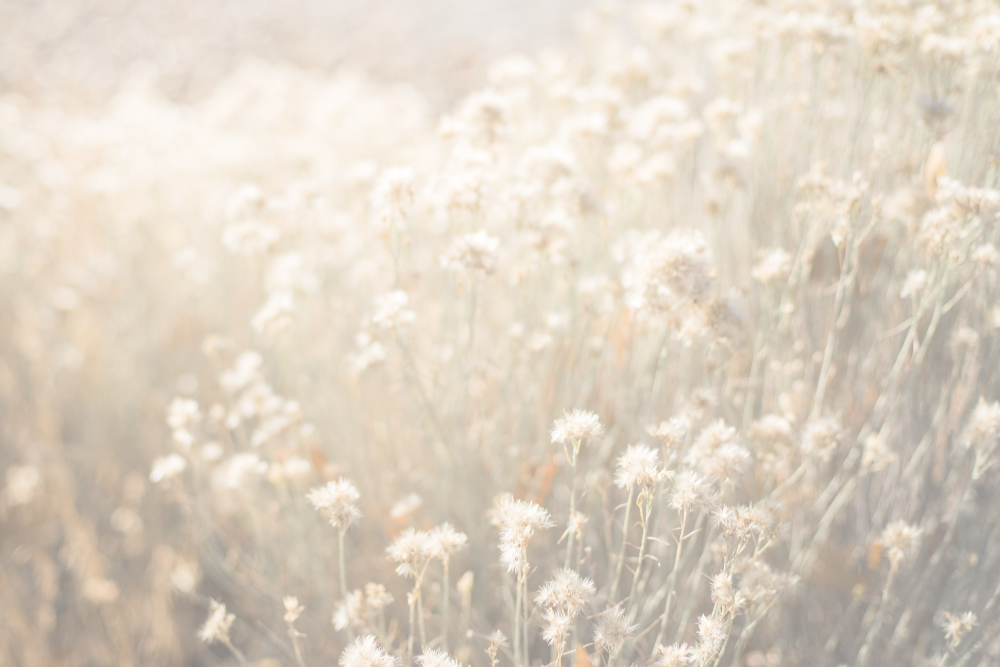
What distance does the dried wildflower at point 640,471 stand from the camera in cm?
107

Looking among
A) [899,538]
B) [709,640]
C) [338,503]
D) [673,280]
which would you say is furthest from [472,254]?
[899,538]

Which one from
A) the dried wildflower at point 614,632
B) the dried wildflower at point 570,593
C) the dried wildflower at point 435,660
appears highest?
the dried wildflower at point 570,593

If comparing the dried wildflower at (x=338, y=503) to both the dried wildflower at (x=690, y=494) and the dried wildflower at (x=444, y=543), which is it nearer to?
the dried wildflower at (x=444, y=543)

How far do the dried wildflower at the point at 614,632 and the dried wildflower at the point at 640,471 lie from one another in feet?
0.68

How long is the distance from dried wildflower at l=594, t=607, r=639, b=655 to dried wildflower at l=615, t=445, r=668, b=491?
0.68 feet

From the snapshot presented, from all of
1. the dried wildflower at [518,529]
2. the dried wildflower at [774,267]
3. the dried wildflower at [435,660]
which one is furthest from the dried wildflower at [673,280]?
the dried wildflower at [435,660]

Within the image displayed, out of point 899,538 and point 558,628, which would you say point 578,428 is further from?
point 899,538

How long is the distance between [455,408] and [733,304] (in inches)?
31.1

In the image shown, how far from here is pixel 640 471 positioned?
42.2 inches

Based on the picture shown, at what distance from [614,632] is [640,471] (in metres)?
0.26

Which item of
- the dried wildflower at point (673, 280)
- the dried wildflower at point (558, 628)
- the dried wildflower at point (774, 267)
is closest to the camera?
the dried wildflower at point (558, 628)

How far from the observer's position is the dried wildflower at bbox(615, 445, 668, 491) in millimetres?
1074

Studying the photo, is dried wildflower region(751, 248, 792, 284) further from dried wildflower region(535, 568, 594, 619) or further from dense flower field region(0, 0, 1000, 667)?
dried wildflower region(535, 568, 594, 619)

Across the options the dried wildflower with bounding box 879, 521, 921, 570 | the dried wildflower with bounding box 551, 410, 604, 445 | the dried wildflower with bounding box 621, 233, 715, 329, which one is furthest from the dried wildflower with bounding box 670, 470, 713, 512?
the dried wildflower with bounding box 879, 521, 921, 570
